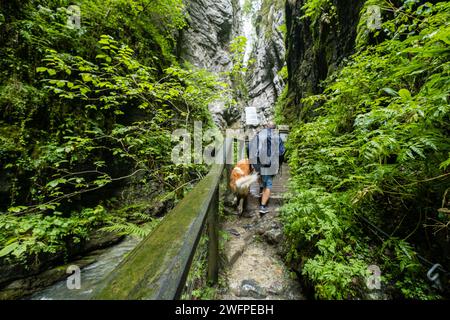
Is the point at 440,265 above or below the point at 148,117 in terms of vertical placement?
below

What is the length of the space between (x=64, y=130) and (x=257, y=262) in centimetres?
464

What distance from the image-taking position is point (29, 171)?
3205 mm

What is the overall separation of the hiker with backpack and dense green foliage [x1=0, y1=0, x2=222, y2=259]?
1561 mm

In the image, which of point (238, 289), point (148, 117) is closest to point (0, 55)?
point (148, 117)

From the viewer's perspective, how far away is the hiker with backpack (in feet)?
15.1

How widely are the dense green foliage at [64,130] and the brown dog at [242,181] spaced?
104 centimetres

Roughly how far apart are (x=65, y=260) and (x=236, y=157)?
5.71 metres

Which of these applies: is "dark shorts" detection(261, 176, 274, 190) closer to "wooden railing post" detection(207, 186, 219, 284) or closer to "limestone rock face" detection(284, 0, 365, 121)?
"wooden railing post" detection(207, 186, 219, 284)

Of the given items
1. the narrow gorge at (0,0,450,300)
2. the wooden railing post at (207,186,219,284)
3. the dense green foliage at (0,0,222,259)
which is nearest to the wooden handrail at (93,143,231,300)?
the narrow gorge at (0,0,450,300)

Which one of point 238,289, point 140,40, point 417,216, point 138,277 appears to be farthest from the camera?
point 140,40

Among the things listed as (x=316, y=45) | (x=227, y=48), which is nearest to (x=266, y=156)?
(x=316, y=45)

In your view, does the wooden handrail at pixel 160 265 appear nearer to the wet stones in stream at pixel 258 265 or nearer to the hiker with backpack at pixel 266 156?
the wet stones in stream at pixel 258 265

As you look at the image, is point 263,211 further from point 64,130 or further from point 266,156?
point 64,130
